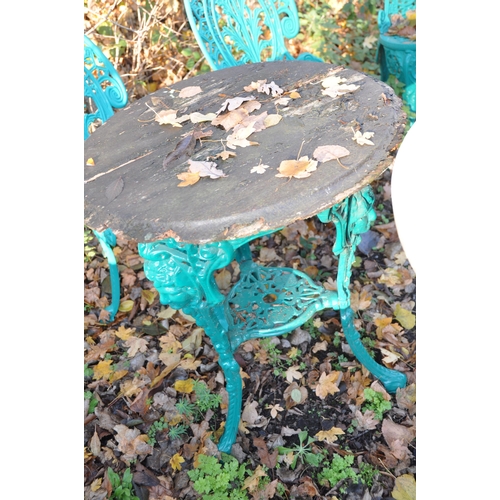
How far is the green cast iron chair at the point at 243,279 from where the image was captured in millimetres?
1735

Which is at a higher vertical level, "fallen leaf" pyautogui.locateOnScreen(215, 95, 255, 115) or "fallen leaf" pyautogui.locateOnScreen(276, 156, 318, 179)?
"fallen leaf" pyautogui.locateOnScreen(215, 95, 255, 115)

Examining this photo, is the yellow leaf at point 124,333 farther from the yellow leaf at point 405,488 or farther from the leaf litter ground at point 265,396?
the yellow leaf at point 405,488

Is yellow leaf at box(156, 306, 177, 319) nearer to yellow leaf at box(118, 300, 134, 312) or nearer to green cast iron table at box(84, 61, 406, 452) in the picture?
yellow leaf at box(118, 300, 134, 312)

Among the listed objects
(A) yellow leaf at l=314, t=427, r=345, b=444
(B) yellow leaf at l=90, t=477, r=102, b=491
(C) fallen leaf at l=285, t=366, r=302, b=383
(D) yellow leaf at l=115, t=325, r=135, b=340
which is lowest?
(A) yellow leaf at l=314, t=427, r=345, b=444

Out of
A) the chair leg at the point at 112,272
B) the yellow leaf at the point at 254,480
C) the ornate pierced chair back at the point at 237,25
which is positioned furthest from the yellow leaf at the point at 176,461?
the ornate pierced chair back at the point at 237,25

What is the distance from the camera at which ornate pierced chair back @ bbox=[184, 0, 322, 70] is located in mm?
2830

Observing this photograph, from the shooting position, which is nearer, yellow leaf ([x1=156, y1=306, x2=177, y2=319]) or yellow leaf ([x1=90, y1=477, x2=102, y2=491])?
yellow leaf ([x1=90, y1=477, x2=102, y2=491])

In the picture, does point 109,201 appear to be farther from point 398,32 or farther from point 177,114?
point 398,32

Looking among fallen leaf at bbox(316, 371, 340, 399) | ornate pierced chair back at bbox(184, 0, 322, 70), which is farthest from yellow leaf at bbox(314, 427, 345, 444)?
ornate pierced chair back at bbox(184, 0, 322, 70)

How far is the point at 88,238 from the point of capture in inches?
134

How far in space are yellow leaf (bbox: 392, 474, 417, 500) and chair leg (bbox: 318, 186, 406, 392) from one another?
1.37ft

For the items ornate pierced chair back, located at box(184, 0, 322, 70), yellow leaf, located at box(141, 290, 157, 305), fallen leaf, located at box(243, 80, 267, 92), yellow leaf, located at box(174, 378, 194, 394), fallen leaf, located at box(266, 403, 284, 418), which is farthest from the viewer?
yellow leaf, located at box(141, 290, 157, 305)

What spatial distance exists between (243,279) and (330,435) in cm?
72

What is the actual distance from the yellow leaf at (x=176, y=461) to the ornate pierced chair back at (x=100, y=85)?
148 cm
